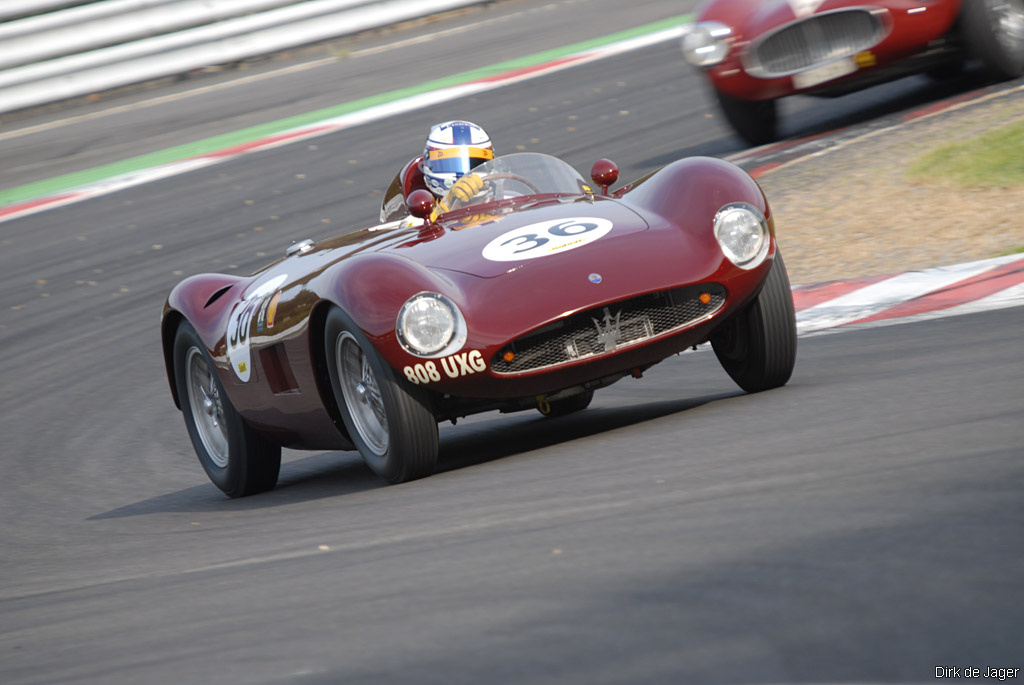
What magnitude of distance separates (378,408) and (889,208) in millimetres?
4311

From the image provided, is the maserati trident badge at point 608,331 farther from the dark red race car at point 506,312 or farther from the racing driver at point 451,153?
the racing driver at point 451,153

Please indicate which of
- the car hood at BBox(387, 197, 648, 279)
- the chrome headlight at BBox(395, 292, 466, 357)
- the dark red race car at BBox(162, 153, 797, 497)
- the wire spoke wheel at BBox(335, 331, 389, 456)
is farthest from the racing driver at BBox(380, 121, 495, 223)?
the chrome headlight at BBox(395, 292, 466, 357)

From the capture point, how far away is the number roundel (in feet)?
15.2

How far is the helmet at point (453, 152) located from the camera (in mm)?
6180

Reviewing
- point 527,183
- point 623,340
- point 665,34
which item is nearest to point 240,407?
point 527,183

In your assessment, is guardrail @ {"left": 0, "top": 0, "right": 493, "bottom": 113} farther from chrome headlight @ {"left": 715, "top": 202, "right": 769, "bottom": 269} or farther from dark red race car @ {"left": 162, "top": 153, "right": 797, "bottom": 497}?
chrome headlight @ {"left": 715, "top": 202, "right": 769, "bottom": 269}

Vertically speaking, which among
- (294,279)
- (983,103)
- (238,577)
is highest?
(294,279)

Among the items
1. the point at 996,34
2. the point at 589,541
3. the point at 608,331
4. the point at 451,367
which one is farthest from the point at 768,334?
the point at 996,34

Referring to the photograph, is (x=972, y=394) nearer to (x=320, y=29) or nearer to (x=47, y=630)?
(x=47, y=630)

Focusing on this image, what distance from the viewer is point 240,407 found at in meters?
5.68

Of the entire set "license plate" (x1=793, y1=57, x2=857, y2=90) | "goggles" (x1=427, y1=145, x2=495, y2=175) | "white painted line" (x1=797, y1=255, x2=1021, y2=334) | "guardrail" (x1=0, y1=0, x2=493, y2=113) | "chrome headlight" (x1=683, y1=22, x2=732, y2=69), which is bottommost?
"white painted line" (x1=797, y1=255, x2=1021, y2=334)

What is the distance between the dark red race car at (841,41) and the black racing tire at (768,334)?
5.19 metres

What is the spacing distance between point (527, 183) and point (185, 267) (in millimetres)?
5409

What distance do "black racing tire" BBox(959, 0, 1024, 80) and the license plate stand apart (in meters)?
0.82
